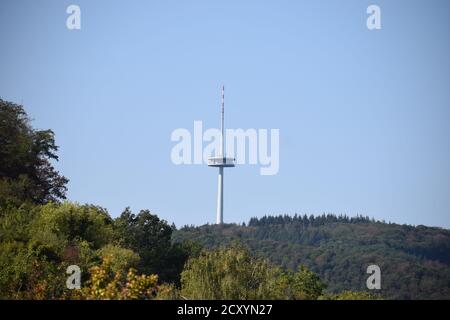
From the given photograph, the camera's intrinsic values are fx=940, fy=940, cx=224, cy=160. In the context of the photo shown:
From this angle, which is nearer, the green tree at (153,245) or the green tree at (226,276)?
the green tree at (226,276)

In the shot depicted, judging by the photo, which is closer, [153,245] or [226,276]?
[226,276]

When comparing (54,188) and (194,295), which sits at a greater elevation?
(54,188)

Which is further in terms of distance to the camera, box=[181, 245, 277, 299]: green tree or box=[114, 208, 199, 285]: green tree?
box=[114, 208, 199, 285]: green tree

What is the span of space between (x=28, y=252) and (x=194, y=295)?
11.4 m

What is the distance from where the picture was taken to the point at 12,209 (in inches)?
2327
